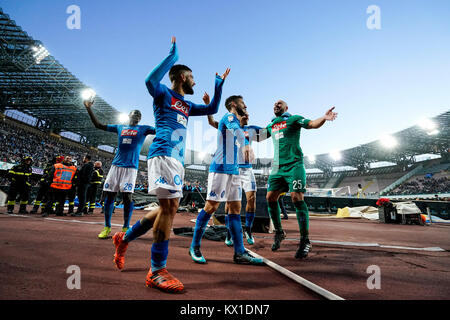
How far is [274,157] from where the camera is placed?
3.68 m

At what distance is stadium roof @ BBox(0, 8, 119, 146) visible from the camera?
19141mm

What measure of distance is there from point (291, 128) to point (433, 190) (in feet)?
130

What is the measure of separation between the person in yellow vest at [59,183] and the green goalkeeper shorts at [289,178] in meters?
7.12

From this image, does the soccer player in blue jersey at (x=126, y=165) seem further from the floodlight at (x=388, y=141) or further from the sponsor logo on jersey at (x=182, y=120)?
the floodlight at (x=388, y=141)

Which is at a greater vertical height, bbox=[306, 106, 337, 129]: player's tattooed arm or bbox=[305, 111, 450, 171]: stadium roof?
bbox=[305, 111, 450, 171]: stadium roof

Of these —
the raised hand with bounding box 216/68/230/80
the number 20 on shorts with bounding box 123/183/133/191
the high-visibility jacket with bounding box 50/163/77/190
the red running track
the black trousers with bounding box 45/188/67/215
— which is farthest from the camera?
the black trousers with bounding box 45/188/67/215

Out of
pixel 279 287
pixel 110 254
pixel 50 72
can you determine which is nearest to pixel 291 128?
pixel 279 287

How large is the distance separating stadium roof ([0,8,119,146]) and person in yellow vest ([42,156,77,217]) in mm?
19056

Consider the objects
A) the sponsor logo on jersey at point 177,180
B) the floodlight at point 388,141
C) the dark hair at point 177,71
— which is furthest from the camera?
the floodlight at point 388,141

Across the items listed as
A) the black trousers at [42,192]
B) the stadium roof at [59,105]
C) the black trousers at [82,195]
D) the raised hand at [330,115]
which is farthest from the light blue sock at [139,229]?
the stadium roof at [59,105]

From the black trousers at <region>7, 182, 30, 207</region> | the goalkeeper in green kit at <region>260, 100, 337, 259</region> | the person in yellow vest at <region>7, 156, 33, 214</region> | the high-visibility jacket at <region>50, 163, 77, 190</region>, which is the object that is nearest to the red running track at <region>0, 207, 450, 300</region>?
the goalkeeper in green kit at <region>260, 100, 337, 259</region>

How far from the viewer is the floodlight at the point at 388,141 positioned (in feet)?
116

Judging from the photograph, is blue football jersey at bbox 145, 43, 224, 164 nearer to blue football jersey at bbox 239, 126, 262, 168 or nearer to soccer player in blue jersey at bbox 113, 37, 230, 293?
soccer player in blue jersey at bbox 113, 37, 230, 293
